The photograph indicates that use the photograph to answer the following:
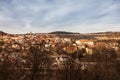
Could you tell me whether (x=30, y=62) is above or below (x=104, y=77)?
above

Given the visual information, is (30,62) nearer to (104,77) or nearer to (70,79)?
(70,79)

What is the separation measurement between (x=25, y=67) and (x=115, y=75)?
12.9 m

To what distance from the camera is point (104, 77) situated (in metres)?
28.4

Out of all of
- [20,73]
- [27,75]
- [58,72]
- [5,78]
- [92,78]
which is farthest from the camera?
[58,72]

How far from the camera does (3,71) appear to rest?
21359mm

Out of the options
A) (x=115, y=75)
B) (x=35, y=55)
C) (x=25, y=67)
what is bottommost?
(x=115, y=75)

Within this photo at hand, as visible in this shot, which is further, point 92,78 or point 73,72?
point 92,78

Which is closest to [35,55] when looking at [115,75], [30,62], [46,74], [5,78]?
[30,62]

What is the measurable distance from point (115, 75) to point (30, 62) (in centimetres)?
1322

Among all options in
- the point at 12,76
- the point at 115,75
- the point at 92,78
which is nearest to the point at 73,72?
the point at 92,78

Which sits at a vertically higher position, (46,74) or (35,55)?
(35,55)

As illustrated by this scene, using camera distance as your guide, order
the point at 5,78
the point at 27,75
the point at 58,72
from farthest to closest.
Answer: the point at 58,72 → the point at 27,75 → the point at 5,78

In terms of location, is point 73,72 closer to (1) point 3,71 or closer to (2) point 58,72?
(2) point 58,72

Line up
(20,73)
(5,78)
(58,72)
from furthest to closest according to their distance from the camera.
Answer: (58,72) < (20,73) < (5,78)
